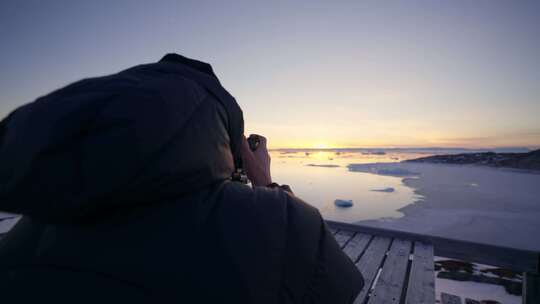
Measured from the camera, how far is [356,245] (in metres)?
2.68

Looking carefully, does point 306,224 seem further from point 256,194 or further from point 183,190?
point 183,190

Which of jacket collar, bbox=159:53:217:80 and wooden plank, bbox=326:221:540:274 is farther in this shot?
wooden plank, bbox=326:221:540:274

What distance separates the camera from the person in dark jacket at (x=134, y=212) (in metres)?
0.47

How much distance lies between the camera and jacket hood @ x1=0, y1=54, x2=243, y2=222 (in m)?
0.46

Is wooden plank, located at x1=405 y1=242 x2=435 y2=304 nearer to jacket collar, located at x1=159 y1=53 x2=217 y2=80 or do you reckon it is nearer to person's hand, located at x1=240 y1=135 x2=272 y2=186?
person's hand, located at x1=240 y1=135 x2=272 y2=186

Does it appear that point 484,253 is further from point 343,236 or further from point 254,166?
point 254,166

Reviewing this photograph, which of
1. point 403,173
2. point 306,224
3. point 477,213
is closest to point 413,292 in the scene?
point 306,224

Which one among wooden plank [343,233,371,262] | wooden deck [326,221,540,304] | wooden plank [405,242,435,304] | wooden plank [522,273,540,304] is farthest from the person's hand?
wooden plank [522,273,540,304]

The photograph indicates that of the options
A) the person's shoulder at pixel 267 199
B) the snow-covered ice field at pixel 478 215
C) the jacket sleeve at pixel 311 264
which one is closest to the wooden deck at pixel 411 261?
the jacket sleeve at pixel 311 264

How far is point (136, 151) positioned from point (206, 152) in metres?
0.16

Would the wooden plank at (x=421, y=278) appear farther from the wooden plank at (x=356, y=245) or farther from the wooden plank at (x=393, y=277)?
the wooden plank at (x=356, y=245)

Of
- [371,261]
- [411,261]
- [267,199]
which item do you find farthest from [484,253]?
[267,199]

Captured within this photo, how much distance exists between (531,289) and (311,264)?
2781 millimetres

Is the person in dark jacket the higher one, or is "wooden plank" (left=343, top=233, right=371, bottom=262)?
the person in dark jacket
